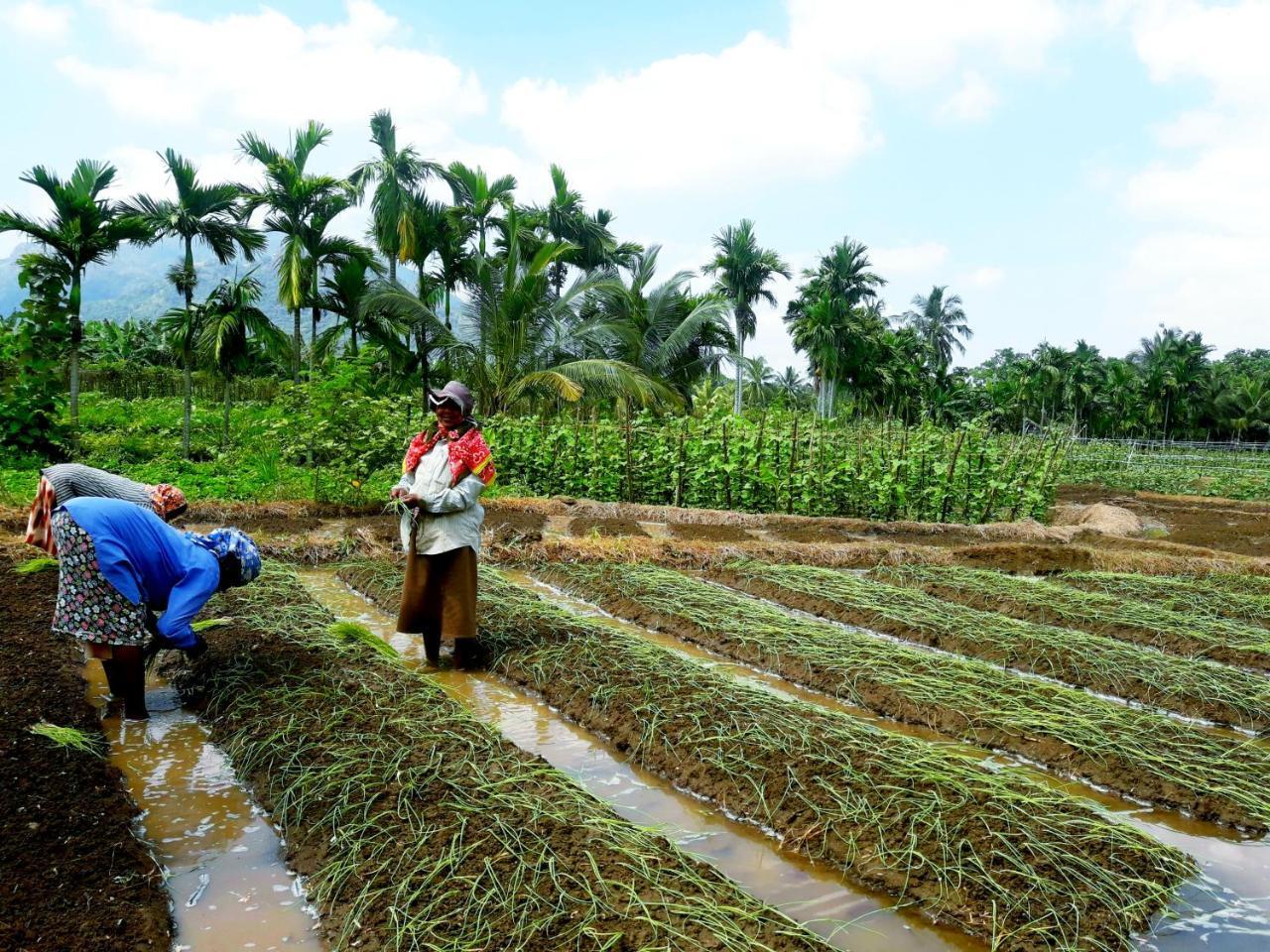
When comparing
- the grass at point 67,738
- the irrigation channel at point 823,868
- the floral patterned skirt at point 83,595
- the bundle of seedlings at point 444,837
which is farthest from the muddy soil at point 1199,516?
the grass at point 67,738

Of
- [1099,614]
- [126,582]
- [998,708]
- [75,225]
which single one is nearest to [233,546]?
[126,582]

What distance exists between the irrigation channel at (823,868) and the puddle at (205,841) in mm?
1128

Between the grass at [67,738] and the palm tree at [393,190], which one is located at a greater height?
the palm tree at [393,190]

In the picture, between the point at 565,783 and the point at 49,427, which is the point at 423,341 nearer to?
the point at 49,427

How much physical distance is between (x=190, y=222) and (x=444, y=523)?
1306 cm

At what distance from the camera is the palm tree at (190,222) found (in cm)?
1480

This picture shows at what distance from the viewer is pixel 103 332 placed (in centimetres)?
2975

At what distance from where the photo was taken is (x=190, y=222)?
1512cm

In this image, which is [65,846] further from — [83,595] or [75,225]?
[75,225]

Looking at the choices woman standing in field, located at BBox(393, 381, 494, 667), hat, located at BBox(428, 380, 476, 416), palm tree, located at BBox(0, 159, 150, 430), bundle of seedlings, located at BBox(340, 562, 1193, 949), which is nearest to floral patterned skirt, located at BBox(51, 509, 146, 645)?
woman standing in field, located at BBox(393, 381, 494, 667)

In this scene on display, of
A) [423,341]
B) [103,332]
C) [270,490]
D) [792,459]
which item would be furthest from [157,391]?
[792,459]

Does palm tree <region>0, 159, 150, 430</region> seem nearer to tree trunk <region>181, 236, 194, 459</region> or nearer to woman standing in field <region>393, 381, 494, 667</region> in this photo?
tree trunk <region>181, 236, 194, 459</region>

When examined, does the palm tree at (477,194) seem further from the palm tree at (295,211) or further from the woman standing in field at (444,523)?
the woman standing in field at (444,523)

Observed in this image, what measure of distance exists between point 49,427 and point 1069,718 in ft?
43.0
